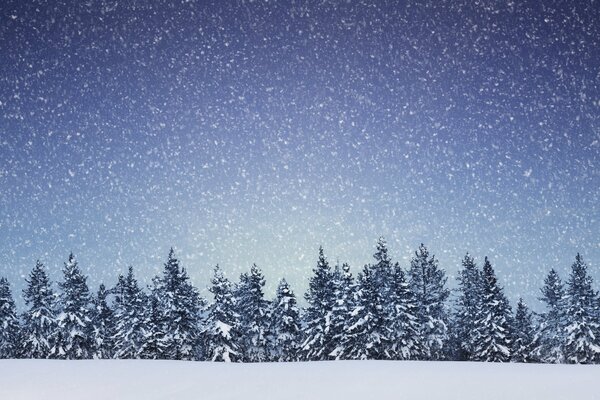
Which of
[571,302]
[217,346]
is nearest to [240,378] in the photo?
[217,346]

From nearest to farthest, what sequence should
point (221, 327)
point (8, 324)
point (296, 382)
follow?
point (296, 382)
point (221, 327)
point (8, 324)

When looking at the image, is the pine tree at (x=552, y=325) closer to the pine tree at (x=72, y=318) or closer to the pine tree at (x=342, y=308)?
the pine tree at (x=342, y=308)

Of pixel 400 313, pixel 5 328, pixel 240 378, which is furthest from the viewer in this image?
pixel 5 328

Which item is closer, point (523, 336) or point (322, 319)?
point (322, 319)

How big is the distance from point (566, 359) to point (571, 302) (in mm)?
5444

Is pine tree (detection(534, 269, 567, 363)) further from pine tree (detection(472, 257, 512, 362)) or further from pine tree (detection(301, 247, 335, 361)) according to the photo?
pine tree (detection(301, 247, 335, 361))

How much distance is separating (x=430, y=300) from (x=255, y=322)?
638 inches

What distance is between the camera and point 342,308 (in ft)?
144

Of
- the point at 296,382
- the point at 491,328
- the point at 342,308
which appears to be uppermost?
the point at 342,308

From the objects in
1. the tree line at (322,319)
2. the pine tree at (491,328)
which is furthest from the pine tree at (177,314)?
the pine tree at (491,328)

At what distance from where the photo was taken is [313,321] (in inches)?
1790

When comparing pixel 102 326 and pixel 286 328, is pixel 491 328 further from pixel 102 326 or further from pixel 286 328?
pixel 102 326

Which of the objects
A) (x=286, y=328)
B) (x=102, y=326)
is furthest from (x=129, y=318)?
(x=286, y=328)

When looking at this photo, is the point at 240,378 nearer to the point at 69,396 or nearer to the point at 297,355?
the point at 69,396
